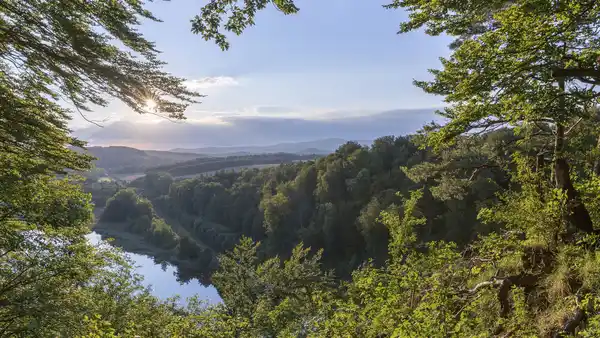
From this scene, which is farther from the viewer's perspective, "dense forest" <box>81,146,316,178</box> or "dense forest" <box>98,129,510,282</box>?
"dense forest" <box>81,146,316,178</box>

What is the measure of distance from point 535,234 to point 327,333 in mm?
3915

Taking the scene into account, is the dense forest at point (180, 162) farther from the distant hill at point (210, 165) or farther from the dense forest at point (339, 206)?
the dense forest at point (339, 206)

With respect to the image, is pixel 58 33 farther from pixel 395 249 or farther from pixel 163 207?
pixel 163 207

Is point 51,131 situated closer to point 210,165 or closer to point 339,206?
point 339,206

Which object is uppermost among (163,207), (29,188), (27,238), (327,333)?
(29,188)

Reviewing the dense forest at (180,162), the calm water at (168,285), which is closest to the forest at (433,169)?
the calm water at (168,285)

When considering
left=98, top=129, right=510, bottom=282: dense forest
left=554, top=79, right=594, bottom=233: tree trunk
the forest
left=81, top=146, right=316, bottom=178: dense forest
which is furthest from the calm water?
left=81, top=146, right=316, bottom=178: dense forest

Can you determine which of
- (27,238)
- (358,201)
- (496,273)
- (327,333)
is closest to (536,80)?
(496,273)

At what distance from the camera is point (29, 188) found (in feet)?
22.0

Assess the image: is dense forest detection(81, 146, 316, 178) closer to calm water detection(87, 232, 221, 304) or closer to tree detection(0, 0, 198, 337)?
calm water detection(87, 232, 221, 304)

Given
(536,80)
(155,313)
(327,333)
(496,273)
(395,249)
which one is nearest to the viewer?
(536,80)

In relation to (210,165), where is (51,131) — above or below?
above

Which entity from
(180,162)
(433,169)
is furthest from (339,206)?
(180,162)

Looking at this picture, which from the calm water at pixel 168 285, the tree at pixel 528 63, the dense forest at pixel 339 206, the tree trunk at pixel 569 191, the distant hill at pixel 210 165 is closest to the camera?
the tree at pixel 528 63
